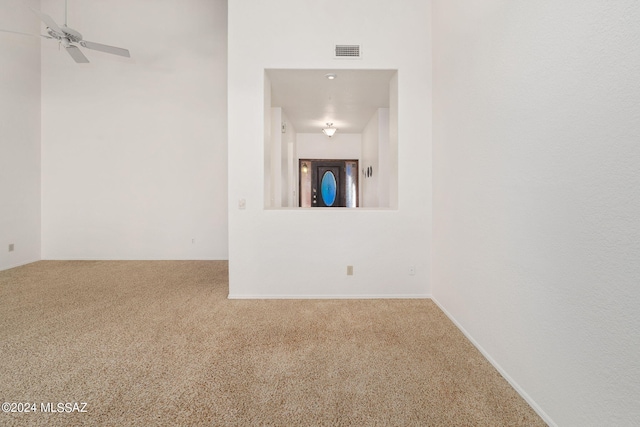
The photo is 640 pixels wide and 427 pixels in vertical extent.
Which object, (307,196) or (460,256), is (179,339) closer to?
(460,256)

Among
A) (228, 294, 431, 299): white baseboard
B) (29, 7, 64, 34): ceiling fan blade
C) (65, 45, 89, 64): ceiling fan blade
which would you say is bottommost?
(228, 294, 431, 299): white baseboard

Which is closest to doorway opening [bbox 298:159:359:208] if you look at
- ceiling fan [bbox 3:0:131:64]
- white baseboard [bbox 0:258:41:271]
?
ceiling fan [bbox 3:0:131:64]

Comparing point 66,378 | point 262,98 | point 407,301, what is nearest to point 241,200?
point 262,98

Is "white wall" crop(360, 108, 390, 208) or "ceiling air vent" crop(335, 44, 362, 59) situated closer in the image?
"ceiling air vent" crop(335, 44, 362, 59)

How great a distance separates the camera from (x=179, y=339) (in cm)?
217

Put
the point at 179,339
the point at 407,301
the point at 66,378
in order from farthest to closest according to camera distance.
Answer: the point at 407,301, the point at 179,339, the point at 66,378

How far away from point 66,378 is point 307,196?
678cm

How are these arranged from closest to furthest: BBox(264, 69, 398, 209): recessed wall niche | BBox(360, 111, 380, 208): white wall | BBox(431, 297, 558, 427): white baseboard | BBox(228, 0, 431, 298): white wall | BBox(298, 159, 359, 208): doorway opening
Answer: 1. BBox(431, 297, 558, 427): white baseboard
2. BBox(228, 0, 431, 298): white wall
3. BBox(264, 69, 398, 209): recessed wall niche
4. BBox(360, 111, 380, 208): white wall
5. BBox(298, 159, 359, 208): doorway opening

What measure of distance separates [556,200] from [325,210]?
2.04 metres

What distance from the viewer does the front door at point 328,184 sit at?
806 centimetres

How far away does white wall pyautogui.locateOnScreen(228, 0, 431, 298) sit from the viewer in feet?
9.74

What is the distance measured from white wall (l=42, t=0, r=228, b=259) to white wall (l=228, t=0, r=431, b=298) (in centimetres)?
195

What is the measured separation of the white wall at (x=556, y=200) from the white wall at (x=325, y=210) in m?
0.77

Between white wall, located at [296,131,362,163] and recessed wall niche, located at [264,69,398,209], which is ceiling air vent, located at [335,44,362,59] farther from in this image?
white wall, located at [296,131,362,163]
